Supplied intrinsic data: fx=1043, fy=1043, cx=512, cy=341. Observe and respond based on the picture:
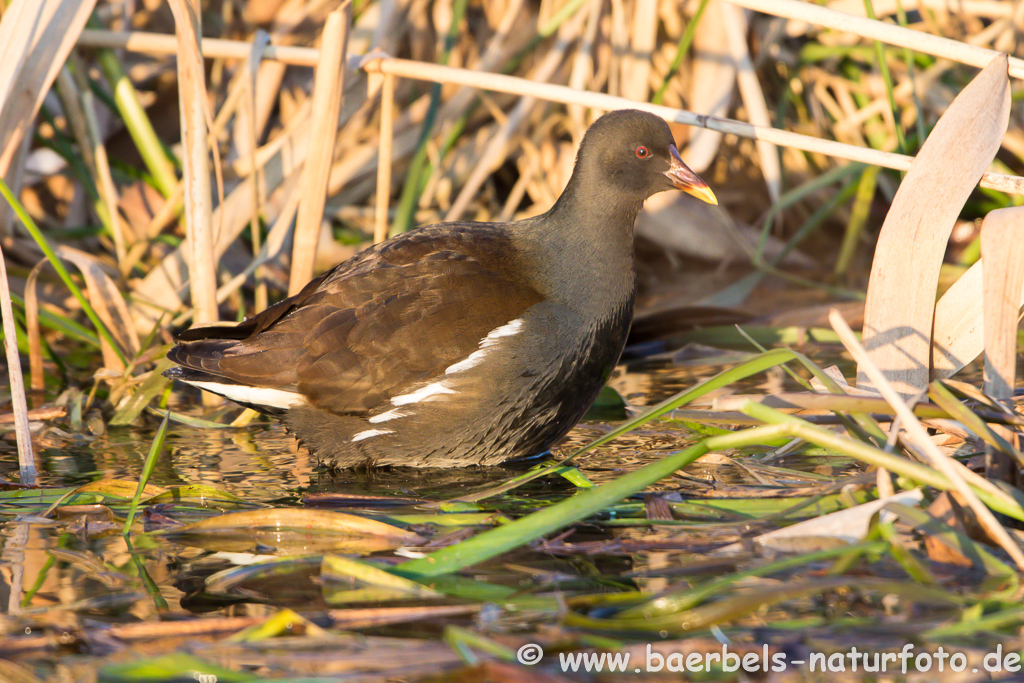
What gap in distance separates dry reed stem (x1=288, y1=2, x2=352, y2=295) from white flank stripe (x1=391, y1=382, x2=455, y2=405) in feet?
3.25

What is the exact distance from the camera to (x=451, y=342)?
10.4ft

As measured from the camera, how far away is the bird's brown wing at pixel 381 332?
10.4 feet

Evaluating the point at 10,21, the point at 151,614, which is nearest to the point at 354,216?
the point at 10,21

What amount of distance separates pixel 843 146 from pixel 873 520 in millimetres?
1547

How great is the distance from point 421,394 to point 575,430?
30.3 inches

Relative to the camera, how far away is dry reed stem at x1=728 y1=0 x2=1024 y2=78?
124 inches

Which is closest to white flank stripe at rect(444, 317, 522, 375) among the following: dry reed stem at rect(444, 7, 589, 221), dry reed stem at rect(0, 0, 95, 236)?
dry reed stem at rect(0, 0, 95, 236)

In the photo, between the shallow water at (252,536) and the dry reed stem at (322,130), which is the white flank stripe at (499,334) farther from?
the dry reed stem at (322,130)

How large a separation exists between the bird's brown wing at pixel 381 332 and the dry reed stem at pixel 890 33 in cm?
121

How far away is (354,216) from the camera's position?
5.63 m

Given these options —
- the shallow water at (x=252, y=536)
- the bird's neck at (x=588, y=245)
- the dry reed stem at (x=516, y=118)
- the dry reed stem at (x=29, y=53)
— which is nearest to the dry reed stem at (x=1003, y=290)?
the shallow water at (x=252, y=536)

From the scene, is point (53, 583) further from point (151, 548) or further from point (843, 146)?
point (843, 146)

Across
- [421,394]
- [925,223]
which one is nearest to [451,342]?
[421,394]

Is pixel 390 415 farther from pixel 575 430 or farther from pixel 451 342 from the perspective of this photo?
pixel 575 430
